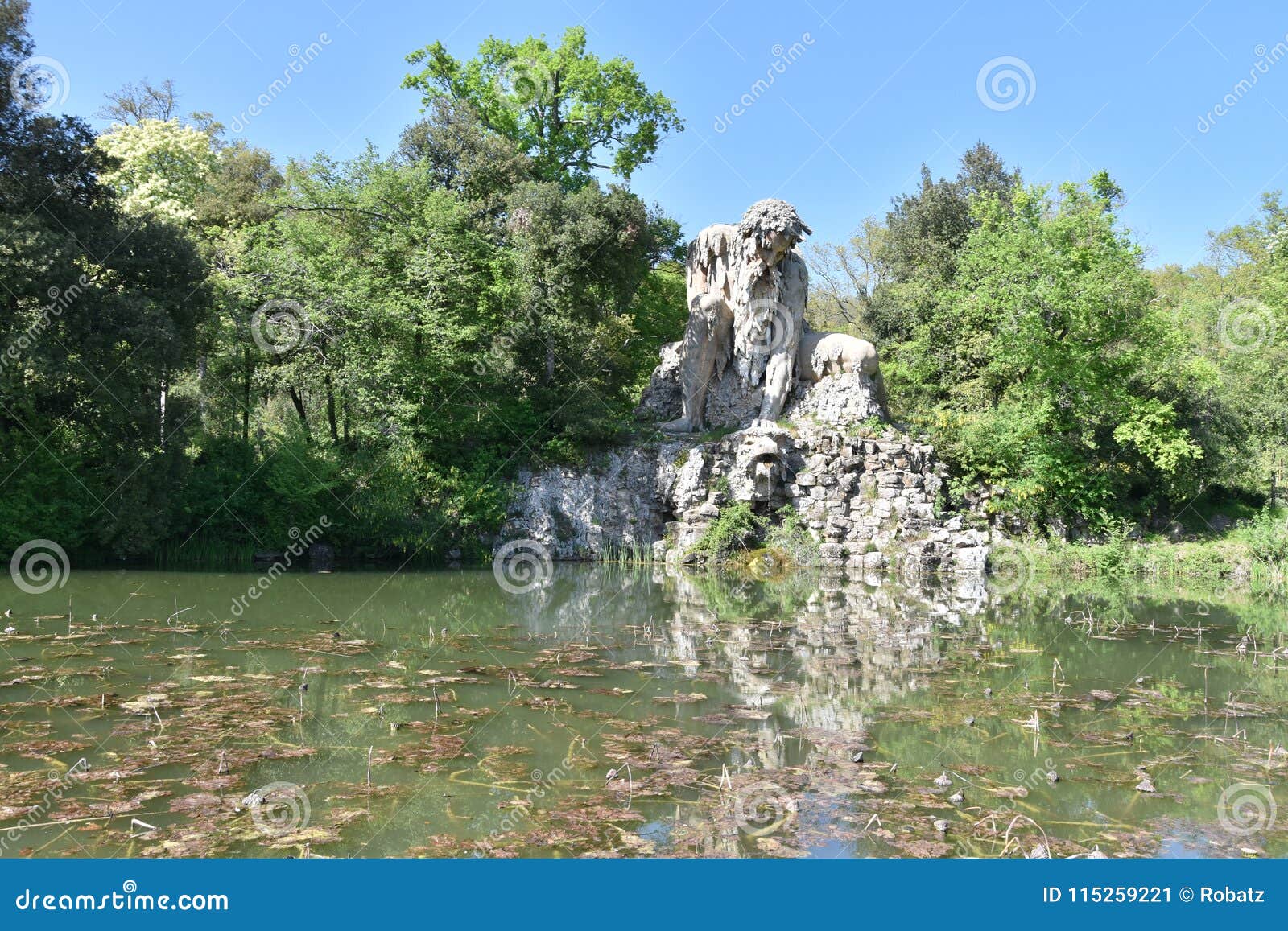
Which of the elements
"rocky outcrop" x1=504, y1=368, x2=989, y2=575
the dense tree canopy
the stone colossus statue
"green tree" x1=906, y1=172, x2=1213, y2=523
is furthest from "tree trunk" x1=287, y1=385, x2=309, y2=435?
"green tree" x1=906, y1=172, x2=1213, y2=523

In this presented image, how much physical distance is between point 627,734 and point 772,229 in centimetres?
1618

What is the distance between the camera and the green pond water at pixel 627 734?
5144 mm

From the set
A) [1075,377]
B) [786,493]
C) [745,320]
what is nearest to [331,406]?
[745,320]

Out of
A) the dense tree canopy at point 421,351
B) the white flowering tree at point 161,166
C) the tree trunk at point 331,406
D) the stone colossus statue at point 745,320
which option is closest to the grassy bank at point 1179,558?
the dense tree canopy at point 421,351

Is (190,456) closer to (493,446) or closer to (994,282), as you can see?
(493,446)

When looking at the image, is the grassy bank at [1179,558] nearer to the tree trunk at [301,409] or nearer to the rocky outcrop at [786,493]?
the rocky outcrop at [786,493]

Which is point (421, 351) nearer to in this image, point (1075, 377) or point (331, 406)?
point (331, 406)

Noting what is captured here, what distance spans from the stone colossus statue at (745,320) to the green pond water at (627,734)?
10158 mm

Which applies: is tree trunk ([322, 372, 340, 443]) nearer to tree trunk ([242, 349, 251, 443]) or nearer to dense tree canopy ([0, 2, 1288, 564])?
dense tree canopy ([0, 2, 1288, 564])

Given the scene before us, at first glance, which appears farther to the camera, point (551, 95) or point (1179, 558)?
point (551, 95)

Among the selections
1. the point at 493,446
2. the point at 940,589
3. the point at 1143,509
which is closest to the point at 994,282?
the point at 1143,509

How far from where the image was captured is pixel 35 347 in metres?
15.2

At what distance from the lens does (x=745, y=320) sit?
22406 mm

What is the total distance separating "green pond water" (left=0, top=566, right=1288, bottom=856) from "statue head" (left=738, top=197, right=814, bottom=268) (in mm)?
10811
